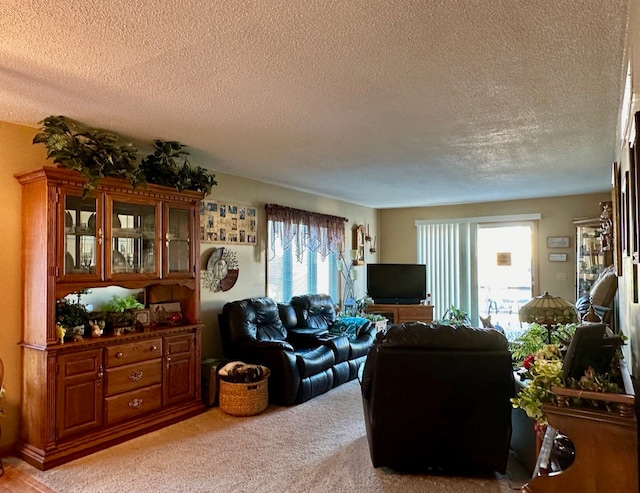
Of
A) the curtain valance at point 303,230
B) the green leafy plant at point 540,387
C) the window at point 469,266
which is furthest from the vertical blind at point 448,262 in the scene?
the green leafy plant at point 540,387

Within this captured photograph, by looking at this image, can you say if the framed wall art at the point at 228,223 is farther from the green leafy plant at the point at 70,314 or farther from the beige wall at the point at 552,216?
the beige wall at the point at 552,216

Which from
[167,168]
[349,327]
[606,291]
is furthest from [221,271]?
[606,291]

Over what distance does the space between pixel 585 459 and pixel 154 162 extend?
12.0ft

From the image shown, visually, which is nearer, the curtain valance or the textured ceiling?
the textured ceiling

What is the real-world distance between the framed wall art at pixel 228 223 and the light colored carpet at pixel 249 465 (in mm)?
1975

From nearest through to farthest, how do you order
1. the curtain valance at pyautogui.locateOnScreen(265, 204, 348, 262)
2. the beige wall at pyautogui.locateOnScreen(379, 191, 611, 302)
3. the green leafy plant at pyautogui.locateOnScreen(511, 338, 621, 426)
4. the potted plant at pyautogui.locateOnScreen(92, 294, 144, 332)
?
the green leafy plant at pyautogui.locateOnScreen(511, 338, 621, 426) < the potted plant at pyautogui.locateOnScreen(92, 294, 144, 332) < the curtain valance at pyautogui.locateOnScreen(265, 204, 348, 262) < the beige wall at pyautogui.locateOnScreen(379, 191, 611, 302)

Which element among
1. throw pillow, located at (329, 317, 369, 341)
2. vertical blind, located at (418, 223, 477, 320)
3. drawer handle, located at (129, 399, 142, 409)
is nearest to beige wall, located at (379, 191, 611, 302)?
vertical blind, located at (418, 223, 477, 320)

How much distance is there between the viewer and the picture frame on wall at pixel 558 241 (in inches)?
271

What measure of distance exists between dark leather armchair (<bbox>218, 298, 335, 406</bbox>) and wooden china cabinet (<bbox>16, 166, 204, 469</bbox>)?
535 millimetres

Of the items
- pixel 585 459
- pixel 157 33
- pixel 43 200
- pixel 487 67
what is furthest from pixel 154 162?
pixel 585 459

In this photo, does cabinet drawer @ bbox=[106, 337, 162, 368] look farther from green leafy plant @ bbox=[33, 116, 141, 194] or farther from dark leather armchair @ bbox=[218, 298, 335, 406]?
green leafy plant @ bbox=[33, 116, 141, 194]

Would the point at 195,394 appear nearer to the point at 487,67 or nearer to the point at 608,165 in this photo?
the point at 487,67

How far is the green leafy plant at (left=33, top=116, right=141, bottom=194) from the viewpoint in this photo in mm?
3074

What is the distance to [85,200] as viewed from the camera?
10.9 feet
